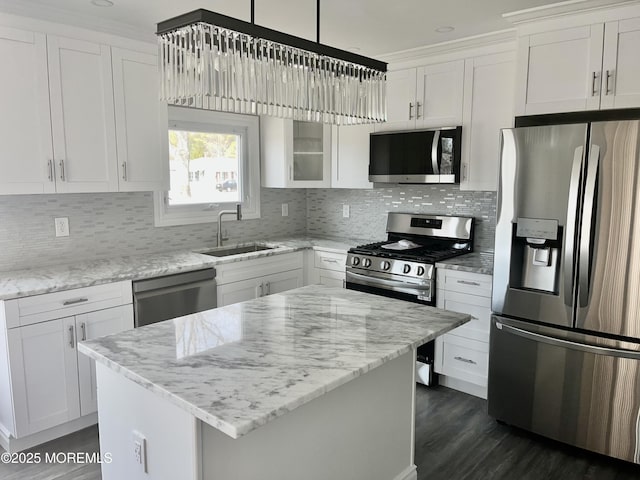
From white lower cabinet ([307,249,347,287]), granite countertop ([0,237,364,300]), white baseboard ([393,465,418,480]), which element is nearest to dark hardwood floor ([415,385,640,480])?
white baseboard ([393,465,418,480])

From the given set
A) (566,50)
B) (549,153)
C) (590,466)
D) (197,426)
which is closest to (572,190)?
(549,153)

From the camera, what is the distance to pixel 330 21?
9.64 feet

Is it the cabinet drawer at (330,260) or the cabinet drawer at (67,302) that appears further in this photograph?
the cabinet drawer at (330,260)

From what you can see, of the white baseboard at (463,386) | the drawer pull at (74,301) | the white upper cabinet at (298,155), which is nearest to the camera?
the drawer pull at (74,301)

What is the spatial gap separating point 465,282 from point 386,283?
58 cm

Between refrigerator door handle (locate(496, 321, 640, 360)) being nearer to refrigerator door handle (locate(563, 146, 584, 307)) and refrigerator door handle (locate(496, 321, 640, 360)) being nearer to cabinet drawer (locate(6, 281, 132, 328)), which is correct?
refrigerator door handle (locate(563, 146, 584, 307))

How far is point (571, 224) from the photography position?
2.52m

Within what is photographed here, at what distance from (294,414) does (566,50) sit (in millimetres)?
2484

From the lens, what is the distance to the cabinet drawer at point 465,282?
315 centimetres

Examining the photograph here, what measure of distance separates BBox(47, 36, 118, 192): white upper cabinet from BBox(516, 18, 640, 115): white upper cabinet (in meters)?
2.53

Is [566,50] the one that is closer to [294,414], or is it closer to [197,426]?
[294,414]

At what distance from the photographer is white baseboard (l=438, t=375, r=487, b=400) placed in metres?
3.31

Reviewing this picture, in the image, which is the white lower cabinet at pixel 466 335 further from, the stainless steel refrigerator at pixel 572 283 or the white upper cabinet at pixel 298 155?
the white upper cabinet at pixel 298 155

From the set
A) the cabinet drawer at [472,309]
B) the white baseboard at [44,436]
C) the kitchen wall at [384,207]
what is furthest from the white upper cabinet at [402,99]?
the white baseboard at [44,436]
